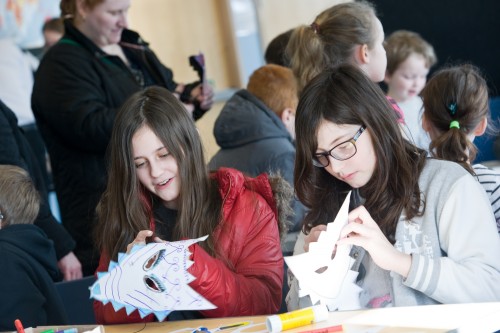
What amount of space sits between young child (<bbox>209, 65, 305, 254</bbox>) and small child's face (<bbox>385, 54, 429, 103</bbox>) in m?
1.07

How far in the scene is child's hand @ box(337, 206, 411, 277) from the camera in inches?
73.5

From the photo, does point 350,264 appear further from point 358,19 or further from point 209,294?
point 358,19

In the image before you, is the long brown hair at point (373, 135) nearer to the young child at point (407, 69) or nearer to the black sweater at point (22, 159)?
the black sweater at point (22, 159)

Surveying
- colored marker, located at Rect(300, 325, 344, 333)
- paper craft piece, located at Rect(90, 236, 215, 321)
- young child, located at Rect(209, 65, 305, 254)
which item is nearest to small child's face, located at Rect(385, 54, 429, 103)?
young child, located at Rect(209, 65, 305, 254)

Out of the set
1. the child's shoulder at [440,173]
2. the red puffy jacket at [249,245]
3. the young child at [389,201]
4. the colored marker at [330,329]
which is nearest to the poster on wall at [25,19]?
the red puffy jacket at [249,245]

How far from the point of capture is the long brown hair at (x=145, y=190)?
2.39 meters

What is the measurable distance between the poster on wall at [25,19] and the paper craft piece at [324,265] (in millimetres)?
5386

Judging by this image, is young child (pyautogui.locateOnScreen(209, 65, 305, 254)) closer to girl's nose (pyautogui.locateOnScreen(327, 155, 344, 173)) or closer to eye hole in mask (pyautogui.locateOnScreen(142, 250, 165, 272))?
girl's nose (pyautogui.locateOnScreen(327, 155, 344, 173))

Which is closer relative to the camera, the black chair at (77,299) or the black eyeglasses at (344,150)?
the black eyeglasses at (344,150)

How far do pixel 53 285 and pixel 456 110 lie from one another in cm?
143

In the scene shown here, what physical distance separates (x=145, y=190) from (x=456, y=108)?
3.27ft

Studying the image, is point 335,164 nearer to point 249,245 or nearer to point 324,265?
point 324,265

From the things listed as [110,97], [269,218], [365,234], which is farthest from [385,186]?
[110,97]

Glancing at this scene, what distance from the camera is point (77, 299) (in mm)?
3072
